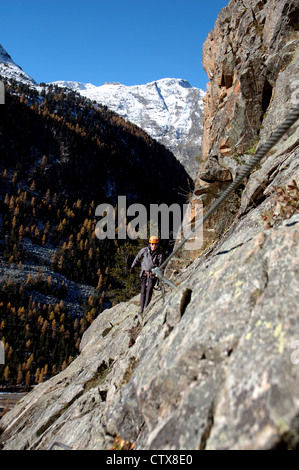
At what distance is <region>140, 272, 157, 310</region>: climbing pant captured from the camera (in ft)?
36.7

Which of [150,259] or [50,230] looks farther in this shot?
[50,230]

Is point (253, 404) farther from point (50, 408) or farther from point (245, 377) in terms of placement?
point (50, 408)

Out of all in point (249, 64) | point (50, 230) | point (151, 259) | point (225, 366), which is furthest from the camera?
point (50, 230)

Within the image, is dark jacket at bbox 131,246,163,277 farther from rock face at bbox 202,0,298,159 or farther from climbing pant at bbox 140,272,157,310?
rock face at bbox 202,0,298,159

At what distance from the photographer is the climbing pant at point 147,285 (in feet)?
36.7

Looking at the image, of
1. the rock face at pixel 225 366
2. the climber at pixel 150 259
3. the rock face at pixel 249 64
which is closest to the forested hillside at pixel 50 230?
the rock face at pixel 249 64

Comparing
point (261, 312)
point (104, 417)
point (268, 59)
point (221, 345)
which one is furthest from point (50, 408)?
point (268, 59)

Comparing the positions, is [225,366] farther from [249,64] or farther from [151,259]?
[249,64]

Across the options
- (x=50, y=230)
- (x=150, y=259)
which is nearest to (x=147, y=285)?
(x=150, y=259)

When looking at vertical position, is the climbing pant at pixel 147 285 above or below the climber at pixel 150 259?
below

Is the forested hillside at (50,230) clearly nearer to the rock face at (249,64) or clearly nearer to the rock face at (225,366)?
the rock face at (249,64)

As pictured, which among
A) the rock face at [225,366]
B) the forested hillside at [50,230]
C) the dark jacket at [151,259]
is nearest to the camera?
A: the rock face at [225,366]

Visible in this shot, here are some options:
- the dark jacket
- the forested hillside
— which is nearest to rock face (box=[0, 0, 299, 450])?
the dark jacket

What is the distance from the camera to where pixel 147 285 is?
455 inches
